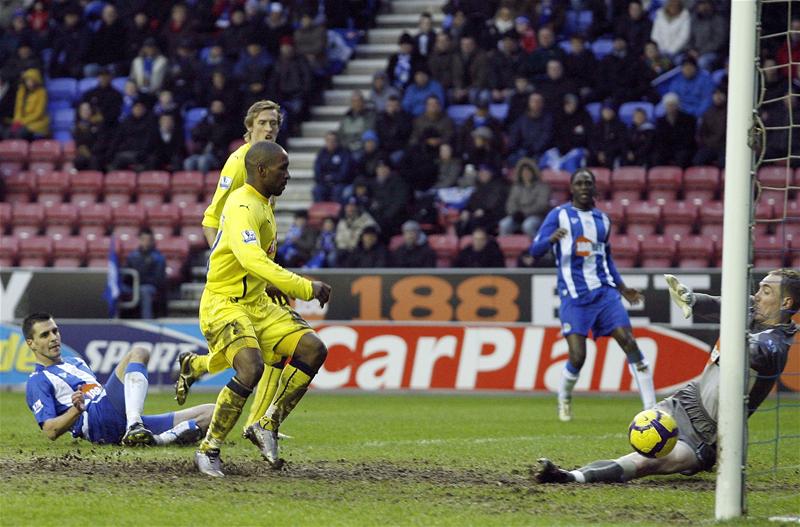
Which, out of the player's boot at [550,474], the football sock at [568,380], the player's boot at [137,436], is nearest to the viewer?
the player's boot at [550,474]

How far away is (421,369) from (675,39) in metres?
7.59

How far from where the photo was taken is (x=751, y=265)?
661cm

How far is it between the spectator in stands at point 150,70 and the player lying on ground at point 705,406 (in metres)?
17.8

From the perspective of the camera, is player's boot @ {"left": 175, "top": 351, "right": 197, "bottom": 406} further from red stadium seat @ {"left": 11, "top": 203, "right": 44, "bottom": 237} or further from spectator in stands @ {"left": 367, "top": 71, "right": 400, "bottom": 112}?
red stadium seat @ {"left": 11, "top": 203, "right": 44, "bottom": 237}

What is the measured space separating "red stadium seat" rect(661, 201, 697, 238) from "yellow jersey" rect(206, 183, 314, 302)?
12226 millimetres

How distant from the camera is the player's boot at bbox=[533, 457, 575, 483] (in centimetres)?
768

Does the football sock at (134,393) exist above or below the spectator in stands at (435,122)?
below

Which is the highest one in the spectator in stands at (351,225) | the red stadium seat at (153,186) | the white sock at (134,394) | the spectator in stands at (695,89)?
the spectator in stands at (695,89)

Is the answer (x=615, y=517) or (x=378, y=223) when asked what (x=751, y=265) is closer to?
(x=615, y=517)

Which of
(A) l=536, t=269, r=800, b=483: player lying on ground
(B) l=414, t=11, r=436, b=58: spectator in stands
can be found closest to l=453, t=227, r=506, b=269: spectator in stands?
(B) l=414, t=11, r=436, b=58: spectator in stands

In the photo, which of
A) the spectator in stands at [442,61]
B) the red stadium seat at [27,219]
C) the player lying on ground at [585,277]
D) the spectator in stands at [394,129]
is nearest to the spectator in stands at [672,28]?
the spectator in stands at [442,61]

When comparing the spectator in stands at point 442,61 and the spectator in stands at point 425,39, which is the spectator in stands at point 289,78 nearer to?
the spectator in stands at point 425,39

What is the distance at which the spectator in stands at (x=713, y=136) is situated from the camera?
19.8 m

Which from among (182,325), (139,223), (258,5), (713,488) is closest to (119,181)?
(139,223)
